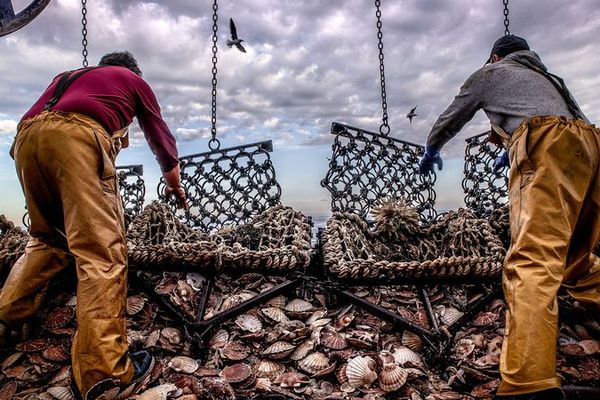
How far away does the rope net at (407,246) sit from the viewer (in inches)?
110

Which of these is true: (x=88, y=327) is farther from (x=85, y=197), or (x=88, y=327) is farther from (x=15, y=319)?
(x=15, y=319)

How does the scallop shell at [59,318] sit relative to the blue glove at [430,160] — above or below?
below

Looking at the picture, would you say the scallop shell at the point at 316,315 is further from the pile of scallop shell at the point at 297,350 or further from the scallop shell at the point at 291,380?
the scallop shell at the point at 291,380

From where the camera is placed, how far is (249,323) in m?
2.83

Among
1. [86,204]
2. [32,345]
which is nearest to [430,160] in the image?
[86,204]

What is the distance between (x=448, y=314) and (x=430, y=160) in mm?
1092

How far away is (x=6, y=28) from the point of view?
7.53 feet

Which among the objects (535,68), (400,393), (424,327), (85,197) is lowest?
(400,393)

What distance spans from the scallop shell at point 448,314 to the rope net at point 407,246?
0.33 metres

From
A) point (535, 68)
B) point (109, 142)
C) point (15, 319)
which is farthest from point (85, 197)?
point (535, 68)

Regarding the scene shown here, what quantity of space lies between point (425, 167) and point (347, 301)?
3.77ft

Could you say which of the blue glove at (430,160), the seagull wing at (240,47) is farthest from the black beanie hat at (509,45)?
the seagull wing at (240,47)

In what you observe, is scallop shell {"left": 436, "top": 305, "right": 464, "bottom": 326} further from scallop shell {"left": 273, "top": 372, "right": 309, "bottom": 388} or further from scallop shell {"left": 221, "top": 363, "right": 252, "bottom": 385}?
scallop shell {"left": 221, "top": 363, "right": 252, "bottom": 385}

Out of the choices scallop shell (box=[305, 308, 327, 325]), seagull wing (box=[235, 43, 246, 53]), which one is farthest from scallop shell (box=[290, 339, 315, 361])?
seagull wing (box=[235, 43, 246, 53])
